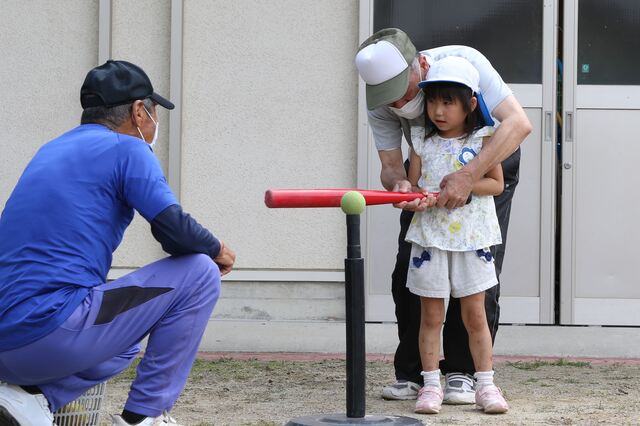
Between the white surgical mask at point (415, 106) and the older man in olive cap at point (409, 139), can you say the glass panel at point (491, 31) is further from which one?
the white surgical mask at point (415, 106)

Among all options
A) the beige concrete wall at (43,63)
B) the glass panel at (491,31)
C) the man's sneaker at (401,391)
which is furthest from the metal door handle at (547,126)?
the beige concrete wall at (43,63)

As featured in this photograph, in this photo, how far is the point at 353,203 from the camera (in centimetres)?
360

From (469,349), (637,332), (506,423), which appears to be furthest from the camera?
(637,332)

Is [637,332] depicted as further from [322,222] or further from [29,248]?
[29,248]

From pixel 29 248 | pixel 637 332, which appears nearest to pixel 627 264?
pixel 637 332

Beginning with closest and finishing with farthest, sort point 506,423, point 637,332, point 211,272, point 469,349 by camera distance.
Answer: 1. point 211,272
2. point 506,423
3. point 469,349
4. point 637,332

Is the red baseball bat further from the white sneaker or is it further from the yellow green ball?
the white sneaker

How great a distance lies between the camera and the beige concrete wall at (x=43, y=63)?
685cm

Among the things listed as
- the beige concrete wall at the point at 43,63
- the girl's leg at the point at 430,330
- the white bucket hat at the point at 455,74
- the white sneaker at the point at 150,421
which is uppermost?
the beige concrete wall at the point at 43,63

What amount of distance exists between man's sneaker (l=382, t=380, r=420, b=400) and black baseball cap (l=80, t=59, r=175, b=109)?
1.76 m

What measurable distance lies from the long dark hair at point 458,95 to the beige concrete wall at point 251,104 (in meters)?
2.21

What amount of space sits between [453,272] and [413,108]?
651mm

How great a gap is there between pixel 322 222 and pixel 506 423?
260 cm

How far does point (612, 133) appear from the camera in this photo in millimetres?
6660
